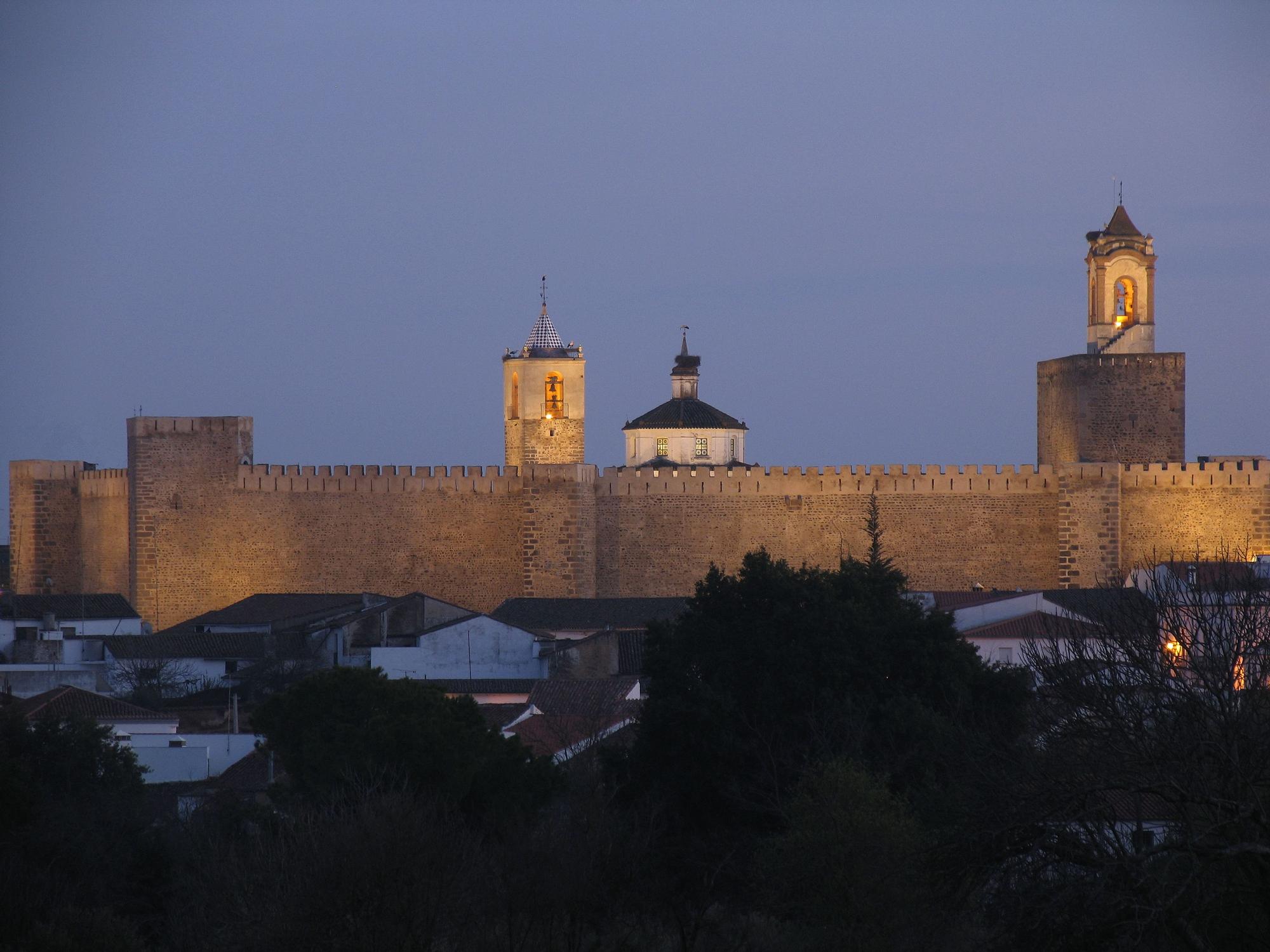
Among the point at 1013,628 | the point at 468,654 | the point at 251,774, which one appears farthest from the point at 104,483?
the point at 1013,628

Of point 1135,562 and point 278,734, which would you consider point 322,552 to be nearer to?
point 1135,562

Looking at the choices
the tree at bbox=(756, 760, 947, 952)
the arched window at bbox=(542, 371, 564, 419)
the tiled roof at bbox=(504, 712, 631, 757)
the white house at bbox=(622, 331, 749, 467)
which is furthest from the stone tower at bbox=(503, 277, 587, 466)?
the tree at bbox=(756, 760, 947, 952)

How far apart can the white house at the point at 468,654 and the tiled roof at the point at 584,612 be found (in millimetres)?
920

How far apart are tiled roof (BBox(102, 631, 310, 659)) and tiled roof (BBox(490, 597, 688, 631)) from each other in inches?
104

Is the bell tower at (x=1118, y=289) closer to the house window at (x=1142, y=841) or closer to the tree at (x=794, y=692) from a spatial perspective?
the tree at (x=794, y=692)

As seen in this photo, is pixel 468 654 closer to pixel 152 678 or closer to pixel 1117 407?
pixel 152 678

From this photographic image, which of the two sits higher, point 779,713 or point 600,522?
point 600,522

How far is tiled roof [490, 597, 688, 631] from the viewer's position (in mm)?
28734

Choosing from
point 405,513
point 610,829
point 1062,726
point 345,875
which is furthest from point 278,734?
point 405,513

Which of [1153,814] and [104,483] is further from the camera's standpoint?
[104,483]

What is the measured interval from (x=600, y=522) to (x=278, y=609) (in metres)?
4.67

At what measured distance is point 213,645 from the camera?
94.6 ft

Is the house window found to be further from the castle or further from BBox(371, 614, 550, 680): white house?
the castle

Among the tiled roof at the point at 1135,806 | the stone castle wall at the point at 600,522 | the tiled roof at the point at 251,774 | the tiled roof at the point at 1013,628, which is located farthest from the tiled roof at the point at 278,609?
the tiled roof at the point at 1135,806
